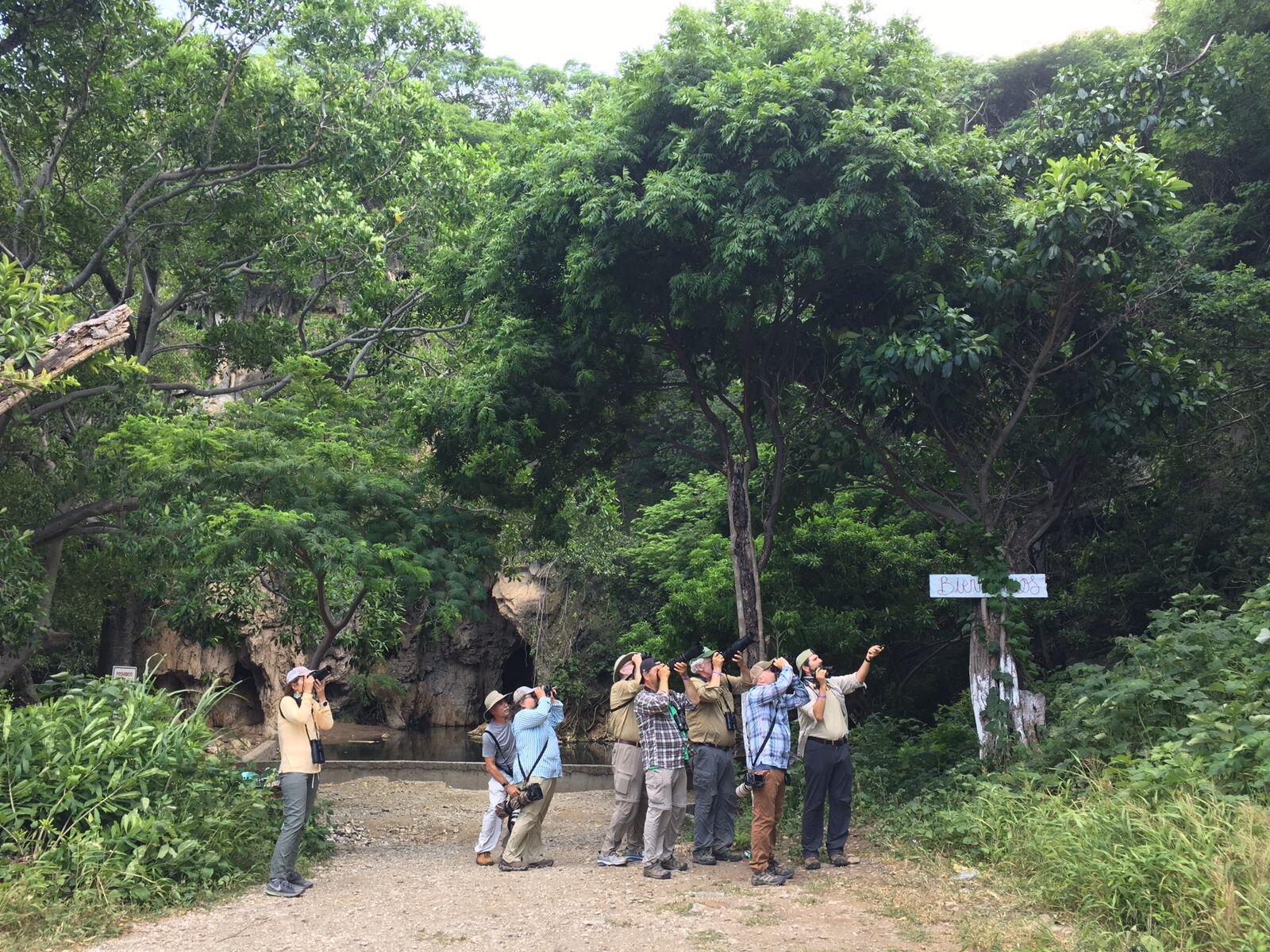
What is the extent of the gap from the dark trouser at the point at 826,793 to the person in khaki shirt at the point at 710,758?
68 centimetres

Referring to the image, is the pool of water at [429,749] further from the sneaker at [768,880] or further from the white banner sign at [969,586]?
the sneaker at [768,880]

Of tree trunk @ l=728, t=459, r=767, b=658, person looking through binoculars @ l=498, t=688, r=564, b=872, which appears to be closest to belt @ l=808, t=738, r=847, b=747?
person looking through binoculars @ l=498, t=688, r=564, b=872

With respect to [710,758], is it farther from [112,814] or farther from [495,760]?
[112,814]

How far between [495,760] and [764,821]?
7.67 ft

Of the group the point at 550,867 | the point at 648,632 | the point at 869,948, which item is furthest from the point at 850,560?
the point at 869,948

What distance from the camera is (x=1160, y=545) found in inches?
498

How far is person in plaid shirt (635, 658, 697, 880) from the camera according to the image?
7578mm

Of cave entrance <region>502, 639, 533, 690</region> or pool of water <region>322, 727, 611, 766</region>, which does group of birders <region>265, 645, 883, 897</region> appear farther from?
cave entrance <region>502, 639, 533, 690</region>

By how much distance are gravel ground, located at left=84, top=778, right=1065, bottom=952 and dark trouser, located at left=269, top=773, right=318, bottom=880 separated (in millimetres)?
215

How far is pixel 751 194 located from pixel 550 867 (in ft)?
20.5

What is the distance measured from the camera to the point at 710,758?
807cm

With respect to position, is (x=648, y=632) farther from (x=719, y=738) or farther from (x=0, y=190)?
(x=0, y=190)

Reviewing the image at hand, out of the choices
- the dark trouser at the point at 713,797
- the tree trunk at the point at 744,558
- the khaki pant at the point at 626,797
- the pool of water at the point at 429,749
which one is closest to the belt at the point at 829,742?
the dark trouser at the point at 713,797

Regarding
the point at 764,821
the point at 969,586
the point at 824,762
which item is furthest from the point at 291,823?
the point at 969,586
